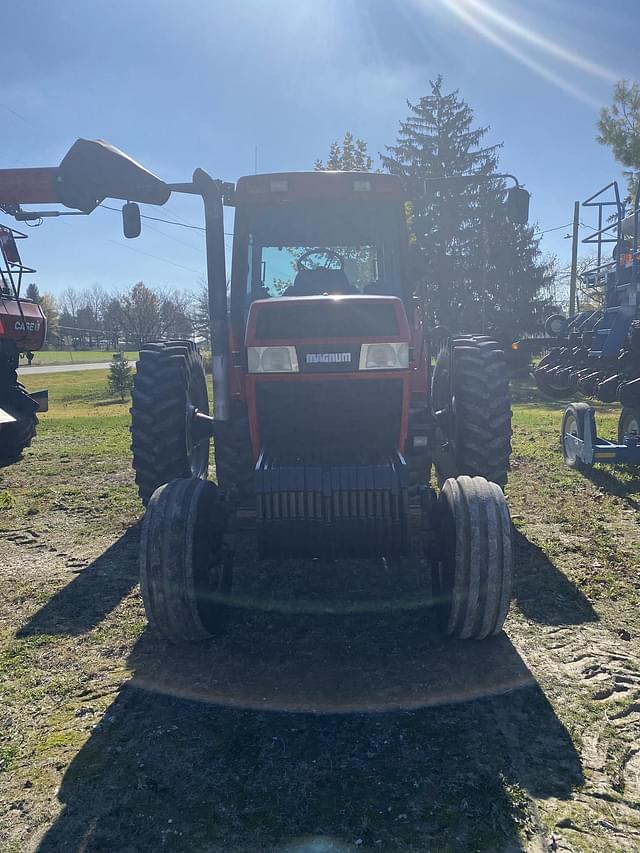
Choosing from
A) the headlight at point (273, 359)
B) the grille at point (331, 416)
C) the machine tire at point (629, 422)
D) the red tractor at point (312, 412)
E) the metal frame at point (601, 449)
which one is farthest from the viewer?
the machine tire at point (629, 422)

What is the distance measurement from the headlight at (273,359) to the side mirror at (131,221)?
1481 millimetres

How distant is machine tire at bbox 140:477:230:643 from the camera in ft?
10.7

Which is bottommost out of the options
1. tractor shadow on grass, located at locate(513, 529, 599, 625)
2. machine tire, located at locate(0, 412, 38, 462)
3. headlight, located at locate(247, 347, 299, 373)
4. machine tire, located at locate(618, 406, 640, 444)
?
tractor shadow on grass, located at locate(513, 529, 599, 625)

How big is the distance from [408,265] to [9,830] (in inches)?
162

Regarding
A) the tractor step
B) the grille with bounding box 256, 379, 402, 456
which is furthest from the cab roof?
the tractor step

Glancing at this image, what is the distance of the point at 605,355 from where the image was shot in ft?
30.1

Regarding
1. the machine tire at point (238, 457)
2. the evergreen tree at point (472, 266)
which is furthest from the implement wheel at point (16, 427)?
the evergreen tree at point (472, 266)

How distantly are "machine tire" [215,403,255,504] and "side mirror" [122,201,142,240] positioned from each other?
1.42 m

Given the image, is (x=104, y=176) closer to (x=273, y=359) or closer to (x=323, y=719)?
(x=273, y=359)

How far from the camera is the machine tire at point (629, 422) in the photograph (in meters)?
7.64

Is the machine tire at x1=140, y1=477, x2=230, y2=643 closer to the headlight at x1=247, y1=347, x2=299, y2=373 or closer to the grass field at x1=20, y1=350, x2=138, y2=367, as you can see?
the headlight at x1=247, y1=347, x2=299, y2=373

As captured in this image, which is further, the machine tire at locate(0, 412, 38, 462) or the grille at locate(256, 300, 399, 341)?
the machine tire at locate(0, 412, 38, 462)

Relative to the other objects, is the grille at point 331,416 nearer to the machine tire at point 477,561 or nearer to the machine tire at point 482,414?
the machine tire at point 477,561

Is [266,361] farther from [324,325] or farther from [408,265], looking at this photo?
[408,265]
